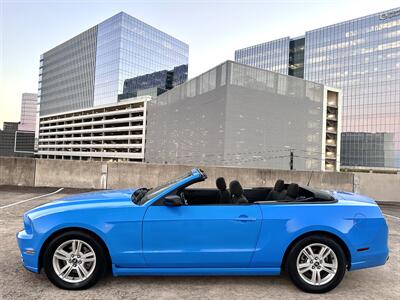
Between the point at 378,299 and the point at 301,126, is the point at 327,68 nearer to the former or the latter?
the point at 301,126

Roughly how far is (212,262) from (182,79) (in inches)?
→ 4896

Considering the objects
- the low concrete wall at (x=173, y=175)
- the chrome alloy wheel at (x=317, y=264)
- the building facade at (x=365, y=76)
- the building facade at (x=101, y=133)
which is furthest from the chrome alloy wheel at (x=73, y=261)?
the building facade at (x=365, y=76)

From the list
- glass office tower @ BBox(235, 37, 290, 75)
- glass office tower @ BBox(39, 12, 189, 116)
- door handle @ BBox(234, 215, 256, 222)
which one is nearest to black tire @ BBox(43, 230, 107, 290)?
door handle @ BBox(234, 215, 256, 222)

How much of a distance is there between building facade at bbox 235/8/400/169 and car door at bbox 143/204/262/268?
101 m

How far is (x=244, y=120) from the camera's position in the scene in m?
43.9

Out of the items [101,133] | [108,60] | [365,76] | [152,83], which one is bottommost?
[101,133]

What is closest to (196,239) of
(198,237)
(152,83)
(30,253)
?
(198,237)

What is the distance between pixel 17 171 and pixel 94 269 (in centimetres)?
1029

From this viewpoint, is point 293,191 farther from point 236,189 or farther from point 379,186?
point 379,186

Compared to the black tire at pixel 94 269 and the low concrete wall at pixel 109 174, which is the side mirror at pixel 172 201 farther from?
the low concrete wall at pixel 109 174

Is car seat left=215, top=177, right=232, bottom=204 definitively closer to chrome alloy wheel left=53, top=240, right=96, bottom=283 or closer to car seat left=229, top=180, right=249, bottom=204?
car seat left=229, top=180, right=249, bottom=204

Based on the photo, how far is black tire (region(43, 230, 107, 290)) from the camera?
10.8ft

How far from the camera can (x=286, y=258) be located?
3496 mm

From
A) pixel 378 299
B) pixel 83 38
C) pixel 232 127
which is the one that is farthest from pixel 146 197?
pixel 83 38
